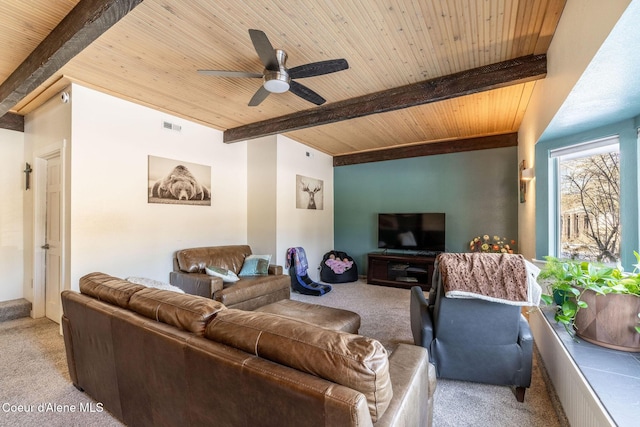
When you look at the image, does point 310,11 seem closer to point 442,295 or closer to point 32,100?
point 442,295

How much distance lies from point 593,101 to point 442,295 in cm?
165

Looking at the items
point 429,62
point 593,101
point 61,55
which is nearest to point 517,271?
point 593,101

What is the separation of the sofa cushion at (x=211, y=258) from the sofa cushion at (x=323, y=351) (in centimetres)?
296

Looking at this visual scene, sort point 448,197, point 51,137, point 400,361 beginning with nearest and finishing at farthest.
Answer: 1. point 400,361
2. point 51,137
3. point 448,197

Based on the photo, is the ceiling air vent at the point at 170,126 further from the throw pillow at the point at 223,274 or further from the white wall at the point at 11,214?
the throw pillow at the point at 223,274

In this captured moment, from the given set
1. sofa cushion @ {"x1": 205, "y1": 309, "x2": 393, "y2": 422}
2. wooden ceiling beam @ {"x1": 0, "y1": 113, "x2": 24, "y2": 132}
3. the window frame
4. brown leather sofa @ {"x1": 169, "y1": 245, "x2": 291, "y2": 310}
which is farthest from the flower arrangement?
wooden ceiling beam @ {"x1": 0, "y1": 113, "x2": 24, "y2": 132}

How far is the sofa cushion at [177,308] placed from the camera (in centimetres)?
129

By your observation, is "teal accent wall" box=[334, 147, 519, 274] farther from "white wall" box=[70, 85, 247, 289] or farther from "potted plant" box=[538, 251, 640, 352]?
"potted plant" box=[538, 251, 640, 352]

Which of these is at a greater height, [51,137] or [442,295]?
[51,137]

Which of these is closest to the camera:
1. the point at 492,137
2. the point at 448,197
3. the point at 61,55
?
the point at 61,55

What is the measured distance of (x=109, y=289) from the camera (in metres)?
1.76

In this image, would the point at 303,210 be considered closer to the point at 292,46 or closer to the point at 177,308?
the point at 292,46

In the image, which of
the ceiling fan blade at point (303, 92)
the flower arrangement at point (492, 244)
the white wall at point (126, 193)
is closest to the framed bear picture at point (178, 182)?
the white wall at point (126, 193)

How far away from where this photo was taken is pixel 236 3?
193cm
